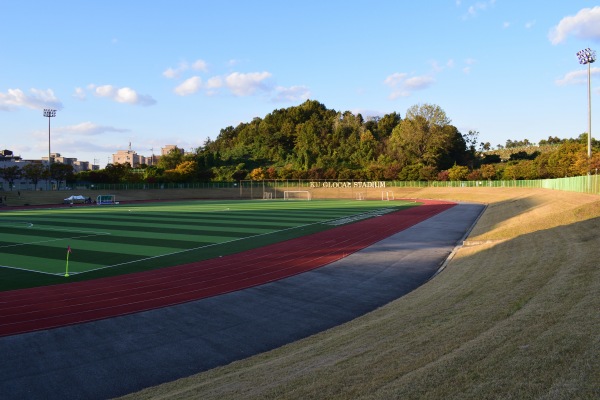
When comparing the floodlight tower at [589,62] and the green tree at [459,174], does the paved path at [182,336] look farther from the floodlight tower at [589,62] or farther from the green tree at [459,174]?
the green tree at [459,174]

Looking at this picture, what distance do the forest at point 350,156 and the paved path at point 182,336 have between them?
5305cm

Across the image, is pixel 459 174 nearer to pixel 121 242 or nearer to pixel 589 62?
pixel 589 62

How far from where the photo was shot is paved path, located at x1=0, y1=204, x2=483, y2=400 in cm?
1009

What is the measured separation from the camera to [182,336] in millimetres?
12766

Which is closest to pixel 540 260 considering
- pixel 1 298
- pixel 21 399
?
pixel 21 399

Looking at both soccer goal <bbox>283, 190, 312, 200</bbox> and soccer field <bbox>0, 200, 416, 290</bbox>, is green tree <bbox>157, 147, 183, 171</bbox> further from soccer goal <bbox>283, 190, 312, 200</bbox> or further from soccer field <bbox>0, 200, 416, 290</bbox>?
soccer field <bbox>0, 200, 416, 290</bbox>

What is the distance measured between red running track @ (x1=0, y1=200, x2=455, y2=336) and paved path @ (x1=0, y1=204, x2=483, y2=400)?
0.88m

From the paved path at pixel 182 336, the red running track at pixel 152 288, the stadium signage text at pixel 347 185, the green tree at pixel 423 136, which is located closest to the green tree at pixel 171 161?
the stadium signage text at pixel 347 185

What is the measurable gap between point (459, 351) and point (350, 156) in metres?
148

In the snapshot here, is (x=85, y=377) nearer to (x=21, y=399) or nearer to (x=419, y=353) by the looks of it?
(x=21, y=399)

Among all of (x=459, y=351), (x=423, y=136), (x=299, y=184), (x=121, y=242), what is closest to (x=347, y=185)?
(x=299, y=184)

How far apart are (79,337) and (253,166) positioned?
148 metres

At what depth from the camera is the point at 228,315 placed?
14664mm

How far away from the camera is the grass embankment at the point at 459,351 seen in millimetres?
5809
